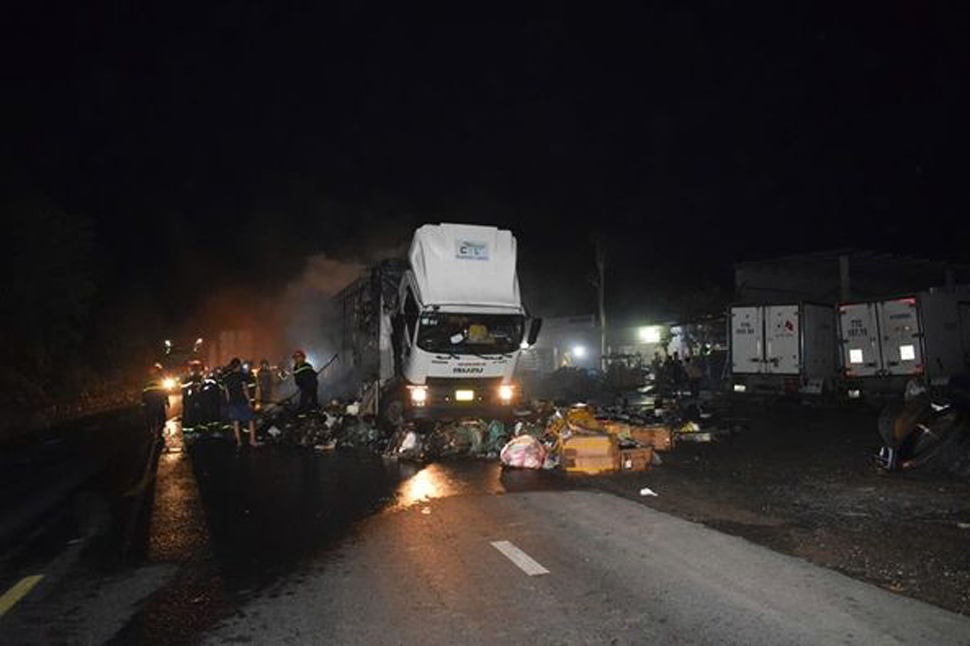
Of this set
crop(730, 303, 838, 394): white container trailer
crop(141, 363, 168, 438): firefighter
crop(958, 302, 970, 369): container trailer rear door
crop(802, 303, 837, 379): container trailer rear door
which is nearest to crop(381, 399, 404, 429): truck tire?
crop(141, 363, 168, 438): firefighter

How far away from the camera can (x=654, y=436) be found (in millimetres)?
10992

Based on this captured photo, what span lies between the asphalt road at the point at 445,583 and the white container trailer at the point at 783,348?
1294 centimetres

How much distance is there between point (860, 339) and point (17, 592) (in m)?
18.5

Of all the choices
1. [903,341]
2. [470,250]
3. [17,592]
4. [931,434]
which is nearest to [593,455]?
[931,434]

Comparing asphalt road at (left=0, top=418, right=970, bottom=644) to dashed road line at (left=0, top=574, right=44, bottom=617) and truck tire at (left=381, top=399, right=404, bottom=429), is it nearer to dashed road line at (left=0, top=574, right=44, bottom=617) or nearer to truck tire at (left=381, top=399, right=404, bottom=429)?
dashed road line at (left=0, top=574, right=44, bottom=617)

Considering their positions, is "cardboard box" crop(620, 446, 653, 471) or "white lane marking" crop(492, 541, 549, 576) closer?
"white lane marking" crop(492, 541, 549, 576)

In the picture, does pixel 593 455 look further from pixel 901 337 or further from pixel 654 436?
pixel 901 337

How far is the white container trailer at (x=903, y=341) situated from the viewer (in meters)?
16.8

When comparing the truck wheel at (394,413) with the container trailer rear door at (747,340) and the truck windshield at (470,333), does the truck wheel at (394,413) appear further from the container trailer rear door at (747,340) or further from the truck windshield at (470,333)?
the container trailer rear door at (747,340)

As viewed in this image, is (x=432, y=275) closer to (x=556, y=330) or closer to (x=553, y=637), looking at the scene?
(x=553, y=637)

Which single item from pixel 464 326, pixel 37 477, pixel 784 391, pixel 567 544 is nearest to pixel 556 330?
pixel 784 391

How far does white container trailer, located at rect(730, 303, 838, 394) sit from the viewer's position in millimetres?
18672

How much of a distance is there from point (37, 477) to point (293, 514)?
6.08 metres

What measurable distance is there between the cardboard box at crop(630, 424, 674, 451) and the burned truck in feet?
10.6
